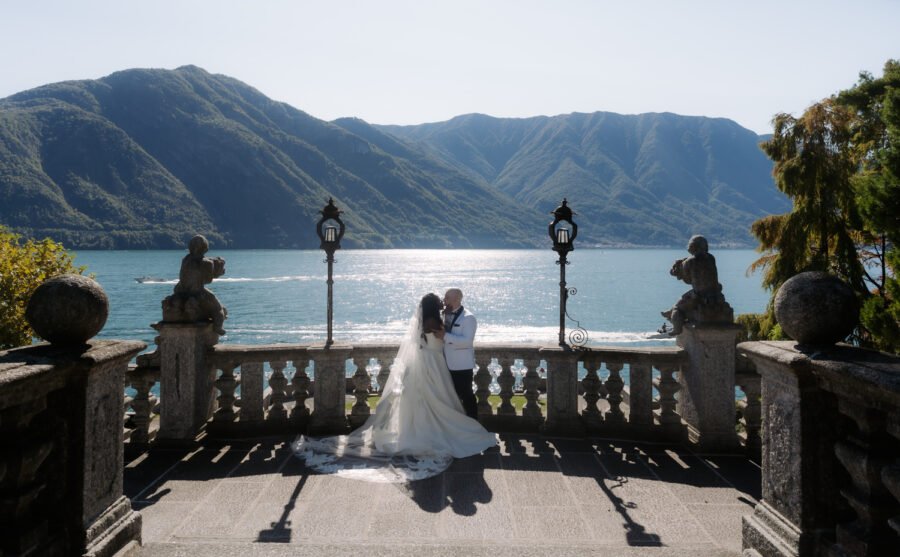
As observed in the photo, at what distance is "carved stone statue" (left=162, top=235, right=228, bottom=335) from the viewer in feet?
22.9

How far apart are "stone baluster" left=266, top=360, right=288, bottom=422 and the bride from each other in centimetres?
57

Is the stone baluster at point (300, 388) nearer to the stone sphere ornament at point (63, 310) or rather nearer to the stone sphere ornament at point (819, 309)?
the stone sphere ornament at point (63, 310)

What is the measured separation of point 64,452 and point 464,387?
4.46 m

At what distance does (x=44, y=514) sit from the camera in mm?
3365

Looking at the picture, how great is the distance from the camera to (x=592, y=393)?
293 inches

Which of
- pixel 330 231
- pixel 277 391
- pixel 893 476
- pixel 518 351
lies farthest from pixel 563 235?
pixel 893 476

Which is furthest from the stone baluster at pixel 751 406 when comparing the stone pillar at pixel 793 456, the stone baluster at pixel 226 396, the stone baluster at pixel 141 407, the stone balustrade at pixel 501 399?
the stone baluster at pixel 141 407

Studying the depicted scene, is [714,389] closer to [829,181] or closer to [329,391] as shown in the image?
[329,391]

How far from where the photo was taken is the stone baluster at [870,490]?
2973mm

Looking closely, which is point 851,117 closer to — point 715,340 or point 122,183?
point 715,340

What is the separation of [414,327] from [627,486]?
9.99 feet

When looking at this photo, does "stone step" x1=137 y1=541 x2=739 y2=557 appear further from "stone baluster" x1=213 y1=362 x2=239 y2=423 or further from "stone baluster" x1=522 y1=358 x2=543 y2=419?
"stone baluster" x1=522 y1=358 x2=543 y2=419

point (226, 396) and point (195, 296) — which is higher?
point (195, 296)

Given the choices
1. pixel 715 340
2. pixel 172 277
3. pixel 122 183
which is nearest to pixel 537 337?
pixel 715 340
